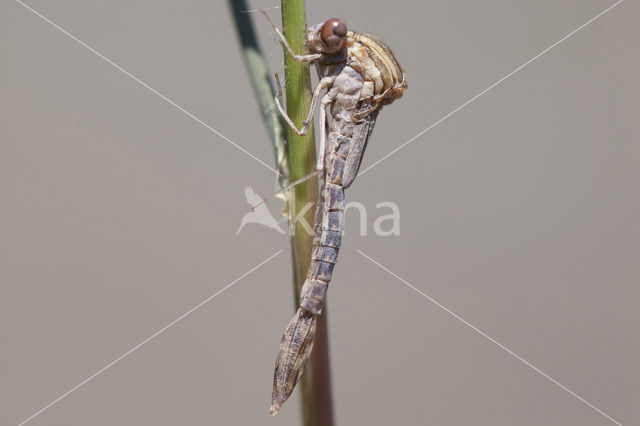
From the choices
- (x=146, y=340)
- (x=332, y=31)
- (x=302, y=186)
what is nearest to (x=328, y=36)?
(x=332, y=31)

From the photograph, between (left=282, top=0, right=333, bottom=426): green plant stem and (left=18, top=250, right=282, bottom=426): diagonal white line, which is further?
(left=18, top=250, right=282, bottom=426): diagonal white line

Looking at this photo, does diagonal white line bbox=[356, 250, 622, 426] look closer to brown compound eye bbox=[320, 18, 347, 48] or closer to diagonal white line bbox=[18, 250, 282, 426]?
diagonal white line bbox=[18, 250, 282, 426]

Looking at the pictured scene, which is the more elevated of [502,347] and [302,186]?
[302,186]

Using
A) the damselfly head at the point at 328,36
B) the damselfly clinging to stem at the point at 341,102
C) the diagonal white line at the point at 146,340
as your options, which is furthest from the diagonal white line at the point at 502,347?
the damselfly head at the point at 328,36

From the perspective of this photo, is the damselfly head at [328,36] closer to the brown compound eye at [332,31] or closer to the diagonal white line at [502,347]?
the brown compound eye at [332,31]

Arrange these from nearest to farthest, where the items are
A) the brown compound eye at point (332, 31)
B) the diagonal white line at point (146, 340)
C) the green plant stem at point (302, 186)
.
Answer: the green plant stem at point (302, 186), the brown compound eye at point (332, 31), the diagonal white line at point (146, 340)

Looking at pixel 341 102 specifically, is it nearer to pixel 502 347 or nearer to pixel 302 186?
pixel 302 186

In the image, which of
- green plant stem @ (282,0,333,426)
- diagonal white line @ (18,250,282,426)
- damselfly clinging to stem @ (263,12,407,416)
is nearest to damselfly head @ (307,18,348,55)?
damselfly clinging to stem @ (263,12,407,416)
